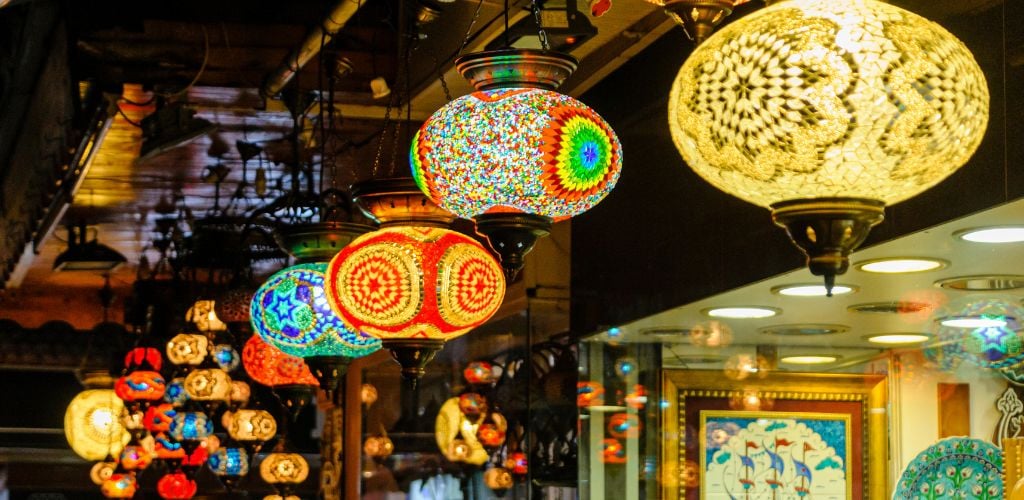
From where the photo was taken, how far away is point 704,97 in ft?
6.07

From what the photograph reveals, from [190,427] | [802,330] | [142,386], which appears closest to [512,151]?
[802,330]

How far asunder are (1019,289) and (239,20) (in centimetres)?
319

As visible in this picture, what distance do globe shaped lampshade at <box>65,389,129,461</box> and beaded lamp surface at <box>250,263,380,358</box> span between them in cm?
745

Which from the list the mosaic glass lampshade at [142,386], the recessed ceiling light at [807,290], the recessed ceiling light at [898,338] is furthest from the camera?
the mosaic glass lampshade at [142,386]

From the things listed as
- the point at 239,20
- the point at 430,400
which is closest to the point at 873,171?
the point at 239,20

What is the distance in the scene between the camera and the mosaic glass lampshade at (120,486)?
36.3ft

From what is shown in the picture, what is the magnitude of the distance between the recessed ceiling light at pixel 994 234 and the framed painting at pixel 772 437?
1448 mm

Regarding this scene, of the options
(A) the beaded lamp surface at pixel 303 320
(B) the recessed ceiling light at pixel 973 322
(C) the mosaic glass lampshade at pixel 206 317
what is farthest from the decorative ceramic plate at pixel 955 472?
(C) the mosaic glass lampshade at pixel 206 317

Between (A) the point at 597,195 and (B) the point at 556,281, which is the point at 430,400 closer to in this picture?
(B) the point at 556,281

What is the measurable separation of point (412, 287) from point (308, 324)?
2.09 ft

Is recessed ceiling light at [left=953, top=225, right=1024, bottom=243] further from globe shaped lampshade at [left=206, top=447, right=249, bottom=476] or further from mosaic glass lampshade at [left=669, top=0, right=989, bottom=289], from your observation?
globe shaped lampshade at [left=206, top=447, right=249, bottom=476]

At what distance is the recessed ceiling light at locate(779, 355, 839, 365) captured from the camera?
4.75 metres

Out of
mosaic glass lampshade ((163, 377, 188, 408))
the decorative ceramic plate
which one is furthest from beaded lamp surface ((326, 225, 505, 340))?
mosaic glass lampshade ((163, 377, 188, 408))

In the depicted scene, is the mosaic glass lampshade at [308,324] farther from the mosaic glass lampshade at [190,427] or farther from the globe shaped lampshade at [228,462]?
the globe shaped lampshade at [228,462]
